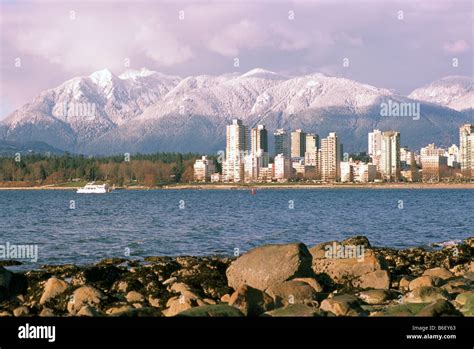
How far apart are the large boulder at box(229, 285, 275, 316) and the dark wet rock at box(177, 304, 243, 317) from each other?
0.77m

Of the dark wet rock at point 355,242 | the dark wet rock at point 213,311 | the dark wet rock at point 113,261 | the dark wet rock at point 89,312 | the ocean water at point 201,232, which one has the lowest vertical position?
the ocean water at point 201,232

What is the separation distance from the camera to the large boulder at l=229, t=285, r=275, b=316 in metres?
19.2

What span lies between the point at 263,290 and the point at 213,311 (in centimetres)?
520

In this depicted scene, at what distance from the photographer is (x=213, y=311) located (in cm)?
1764

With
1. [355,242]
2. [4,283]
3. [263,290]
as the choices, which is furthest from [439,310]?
[355,242]

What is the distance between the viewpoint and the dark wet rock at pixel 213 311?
57.5ft

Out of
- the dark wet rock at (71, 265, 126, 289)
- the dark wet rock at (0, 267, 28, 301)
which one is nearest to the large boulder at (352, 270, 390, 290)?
the dark wet rock at (71, 265, 126, 289)

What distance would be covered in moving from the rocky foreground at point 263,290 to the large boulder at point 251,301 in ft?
0.09

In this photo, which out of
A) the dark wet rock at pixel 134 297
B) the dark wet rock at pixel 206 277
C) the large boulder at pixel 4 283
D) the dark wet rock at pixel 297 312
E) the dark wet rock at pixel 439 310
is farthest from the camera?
the large boulder at pixel 4 283

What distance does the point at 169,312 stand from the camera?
1945cm


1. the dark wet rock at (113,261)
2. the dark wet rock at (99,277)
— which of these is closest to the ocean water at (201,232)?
the dark wet rock at (113,261)

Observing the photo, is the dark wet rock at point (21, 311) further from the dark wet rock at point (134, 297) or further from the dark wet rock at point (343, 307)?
the dark wet rock at point (343, 307)
